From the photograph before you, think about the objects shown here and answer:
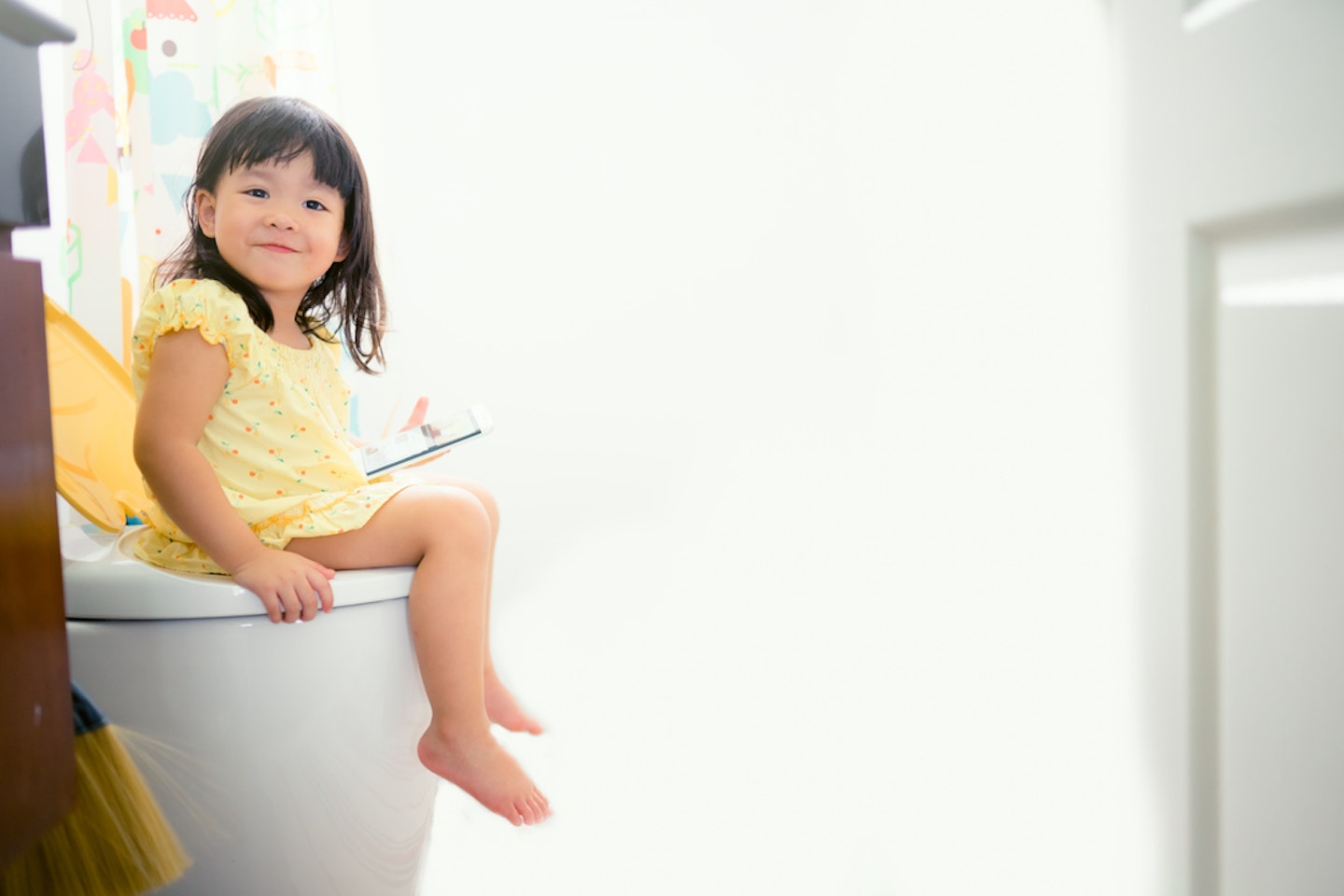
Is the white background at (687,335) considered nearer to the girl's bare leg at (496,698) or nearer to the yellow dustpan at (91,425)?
the girl's bare leg at (496,698)

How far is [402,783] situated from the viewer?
2.82ft

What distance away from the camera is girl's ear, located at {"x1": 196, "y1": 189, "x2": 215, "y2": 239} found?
38.9 inches

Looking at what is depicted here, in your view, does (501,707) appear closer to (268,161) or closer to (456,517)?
(456,517)

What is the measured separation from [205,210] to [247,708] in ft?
1.66

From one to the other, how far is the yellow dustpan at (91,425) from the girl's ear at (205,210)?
0.15 metres

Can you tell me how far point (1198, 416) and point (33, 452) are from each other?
0.58 meters

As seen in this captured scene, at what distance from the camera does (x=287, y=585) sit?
0.78 m

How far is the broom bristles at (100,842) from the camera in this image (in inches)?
25.6

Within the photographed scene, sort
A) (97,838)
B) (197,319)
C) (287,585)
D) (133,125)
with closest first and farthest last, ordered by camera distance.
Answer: (97,838) → (287,585) → (197,319) → (133,125)

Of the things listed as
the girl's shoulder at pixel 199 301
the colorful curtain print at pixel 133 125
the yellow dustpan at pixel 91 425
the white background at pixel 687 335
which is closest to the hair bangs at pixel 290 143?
the girl's shoulder at pixel 199 301

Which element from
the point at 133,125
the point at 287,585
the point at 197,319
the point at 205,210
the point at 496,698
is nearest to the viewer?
the point at 287,585

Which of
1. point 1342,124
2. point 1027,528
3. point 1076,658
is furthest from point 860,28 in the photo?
point 1342,124

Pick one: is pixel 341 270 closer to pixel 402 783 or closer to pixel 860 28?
pixel 402 783

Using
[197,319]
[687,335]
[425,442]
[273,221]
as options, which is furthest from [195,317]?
[687,335]
